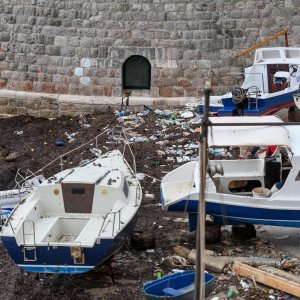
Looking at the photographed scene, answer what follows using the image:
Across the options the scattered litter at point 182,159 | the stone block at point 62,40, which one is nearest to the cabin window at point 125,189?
the scattered litter at point 182,159

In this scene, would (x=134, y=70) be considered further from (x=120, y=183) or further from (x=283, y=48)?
(x=120, y=183)

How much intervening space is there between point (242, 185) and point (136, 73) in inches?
328

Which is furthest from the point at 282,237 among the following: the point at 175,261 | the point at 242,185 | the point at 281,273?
the point at 175,261

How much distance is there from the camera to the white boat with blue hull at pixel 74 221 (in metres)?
10.4

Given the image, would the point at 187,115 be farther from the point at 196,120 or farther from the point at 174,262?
the point at 174,262

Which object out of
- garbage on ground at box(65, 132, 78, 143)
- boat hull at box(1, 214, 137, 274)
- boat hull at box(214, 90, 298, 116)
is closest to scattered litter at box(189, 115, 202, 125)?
boat hull at box(214, 90, 298, 116)

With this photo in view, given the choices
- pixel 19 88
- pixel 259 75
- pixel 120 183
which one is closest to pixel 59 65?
pixel 19 88

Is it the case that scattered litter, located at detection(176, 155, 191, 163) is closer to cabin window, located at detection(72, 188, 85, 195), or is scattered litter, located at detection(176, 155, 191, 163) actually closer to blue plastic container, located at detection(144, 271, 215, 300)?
cabin window, located at detection(72, 188, 85, 195)

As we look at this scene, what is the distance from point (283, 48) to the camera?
1917cm

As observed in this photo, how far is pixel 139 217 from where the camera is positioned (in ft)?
44.2

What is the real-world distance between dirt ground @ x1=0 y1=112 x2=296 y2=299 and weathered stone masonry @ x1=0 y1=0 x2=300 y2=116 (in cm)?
95

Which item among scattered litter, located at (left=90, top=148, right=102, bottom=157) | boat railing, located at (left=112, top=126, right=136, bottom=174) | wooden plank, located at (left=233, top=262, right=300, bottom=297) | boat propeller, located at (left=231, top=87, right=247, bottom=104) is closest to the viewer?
wooden plank, located at (left=233, top=262, right=300, bottom=297)

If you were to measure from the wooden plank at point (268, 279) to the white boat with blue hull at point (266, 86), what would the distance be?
7.19 m

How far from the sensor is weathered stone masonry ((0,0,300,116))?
65.9 ft
